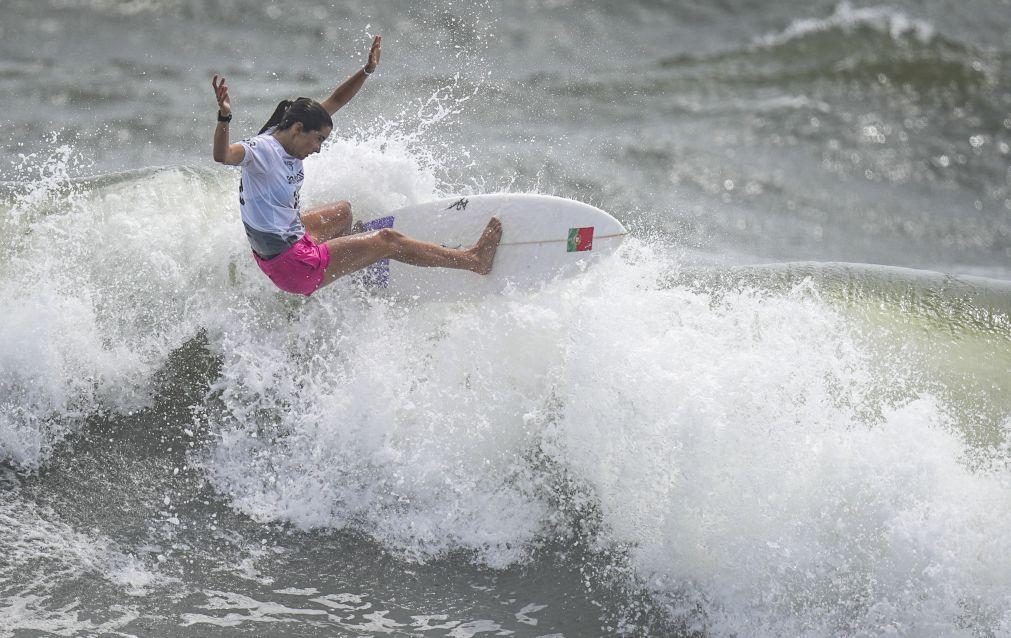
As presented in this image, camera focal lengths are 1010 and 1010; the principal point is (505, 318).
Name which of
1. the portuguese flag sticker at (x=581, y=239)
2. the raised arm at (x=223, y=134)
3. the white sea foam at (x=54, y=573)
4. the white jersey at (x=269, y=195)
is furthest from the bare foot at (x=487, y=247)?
the white sea foam at (x=54, y=573)

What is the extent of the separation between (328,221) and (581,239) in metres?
1.59

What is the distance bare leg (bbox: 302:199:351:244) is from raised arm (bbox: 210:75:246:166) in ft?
2.99

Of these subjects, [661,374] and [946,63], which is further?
[946,63]

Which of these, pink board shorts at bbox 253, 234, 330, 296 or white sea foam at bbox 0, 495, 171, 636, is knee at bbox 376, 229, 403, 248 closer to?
pink board shorts at bbox 253, 234, 330, 296

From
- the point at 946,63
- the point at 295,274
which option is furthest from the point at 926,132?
the point at 295,274

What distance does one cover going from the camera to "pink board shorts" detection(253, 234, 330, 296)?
572 centimetres

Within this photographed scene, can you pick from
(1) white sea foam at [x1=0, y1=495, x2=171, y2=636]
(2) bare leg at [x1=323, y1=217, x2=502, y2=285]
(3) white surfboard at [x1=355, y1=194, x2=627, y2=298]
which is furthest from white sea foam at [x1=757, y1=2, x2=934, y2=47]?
(1) white sea foam at [x1=0, y1=495, x2=171, y2=636]

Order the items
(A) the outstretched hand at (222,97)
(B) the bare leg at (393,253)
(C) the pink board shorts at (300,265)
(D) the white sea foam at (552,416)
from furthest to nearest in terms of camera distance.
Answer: (B) the bare leg at (393,253)
(C) the pink board shorts at (300,265)
(D) the white sea foam at (552,416)
(A) the outstretched hand at (222,97)

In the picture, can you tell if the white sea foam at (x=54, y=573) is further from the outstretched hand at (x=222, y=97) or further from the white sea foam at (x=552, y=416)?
the outstretched hand at (x=222, y=97)

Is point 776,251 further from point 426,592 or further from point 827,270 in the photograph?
point 426,592

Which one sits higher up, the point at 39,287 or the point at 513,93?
the point at 513,93

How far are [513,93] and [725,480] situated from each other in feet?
24.2

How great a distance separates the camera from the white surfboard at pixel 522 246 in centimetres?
625

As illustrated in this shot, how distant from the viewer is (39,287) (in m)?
6.35
